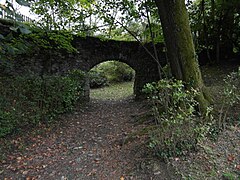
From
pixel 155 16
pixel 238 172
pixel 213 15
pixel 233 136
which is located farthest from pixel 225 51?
pixel 238 172

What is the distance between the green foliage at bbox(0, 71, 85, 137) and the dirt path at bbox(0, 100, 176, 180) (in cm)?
36

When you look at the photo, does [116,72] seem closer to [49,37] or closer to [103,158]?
[49,37]

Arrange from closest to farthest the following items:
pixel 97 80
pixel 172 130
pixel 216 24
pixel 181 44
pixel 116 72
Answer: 1. pixel 172 130
2. pixel 181 44
3. pixel 216 24
4. pixel 97 80
5. pixel 116 72

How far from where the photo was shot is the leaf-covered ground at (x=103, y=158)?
230 centimetres

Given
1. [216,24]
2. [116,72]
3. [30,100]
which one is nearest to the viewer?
[30,100]

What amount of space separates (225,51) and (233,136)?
18.5ft

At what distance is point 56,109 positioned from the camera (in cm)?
496

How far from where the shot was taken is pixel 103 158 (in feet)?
9.81

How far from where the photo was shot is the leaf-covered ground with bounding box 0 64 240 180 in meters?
2.30

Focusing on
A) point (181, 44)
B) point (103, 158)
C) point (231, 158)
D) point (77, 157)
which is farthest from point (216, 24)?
point (77, 157)

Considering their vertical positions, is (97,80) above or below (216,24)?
below

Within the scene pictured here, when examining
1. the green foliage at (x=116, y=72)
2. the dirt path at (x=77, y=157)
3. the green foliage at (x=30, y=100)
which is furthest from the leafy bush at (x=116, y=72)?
the dirt path at (x=77, y=157)

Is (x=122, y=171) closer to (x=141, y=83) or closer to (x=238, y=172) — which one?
(x=238, y=172)

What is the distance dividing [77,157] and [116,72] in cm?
1356
